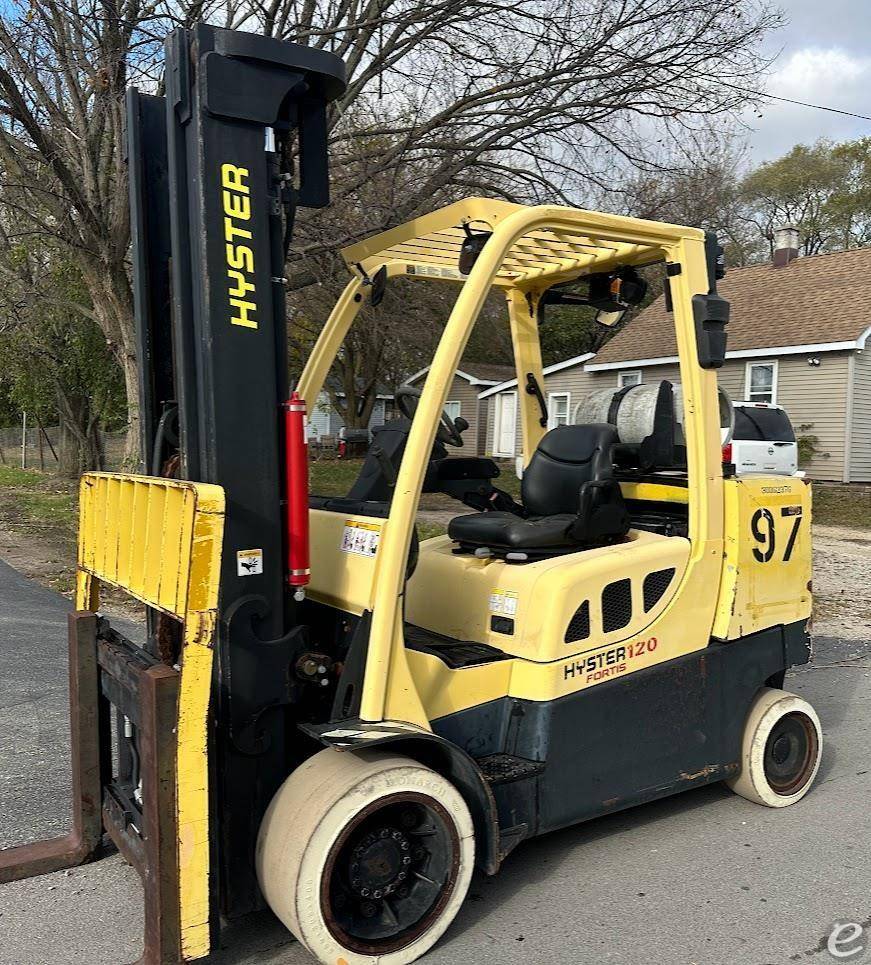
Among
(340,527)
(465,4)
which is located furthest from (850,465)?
(340,527)

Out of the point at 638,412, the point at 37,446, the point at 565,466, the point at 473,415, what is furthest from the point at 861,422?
the point at 37,446

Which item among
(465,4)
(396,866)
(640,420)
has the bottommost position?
(396,866)

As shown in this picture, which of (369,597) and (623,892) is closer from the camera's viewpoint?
(369,597)

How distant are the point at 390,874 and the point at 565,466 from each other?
77.9 inches

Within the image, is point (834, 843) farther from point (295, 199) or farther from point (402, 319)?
point (402, 319)

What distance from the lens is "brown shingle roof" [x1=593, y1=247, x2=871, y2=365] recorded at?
72.6ft

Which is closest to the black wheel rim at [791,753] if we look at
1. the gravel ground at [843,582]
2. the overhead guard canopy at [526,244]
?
the overhead guard canopy at [526,244]

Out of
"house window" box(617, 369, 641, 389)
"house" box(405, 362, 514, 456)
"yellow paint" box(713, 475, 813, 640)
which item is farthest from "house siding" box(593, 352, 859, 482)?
"yellow paint" box(713, 475, 813, 640)

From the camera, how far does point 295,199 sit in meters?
3.39

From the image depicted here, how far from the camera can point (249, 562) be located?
3178 mm

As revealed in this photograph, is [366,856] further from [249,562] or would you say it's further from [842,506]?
[842,506]

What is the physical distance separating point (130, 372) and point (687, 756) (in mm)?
10050

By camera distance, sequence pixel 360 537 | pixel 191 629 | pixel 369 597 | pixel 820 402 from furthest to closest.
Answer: pixel 820 402, pixel 360 537, pixel 369 597, pixel 191 629

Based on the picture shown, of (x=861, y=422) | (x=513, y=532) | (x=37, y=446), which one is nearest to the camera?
(x=513, y=532)
